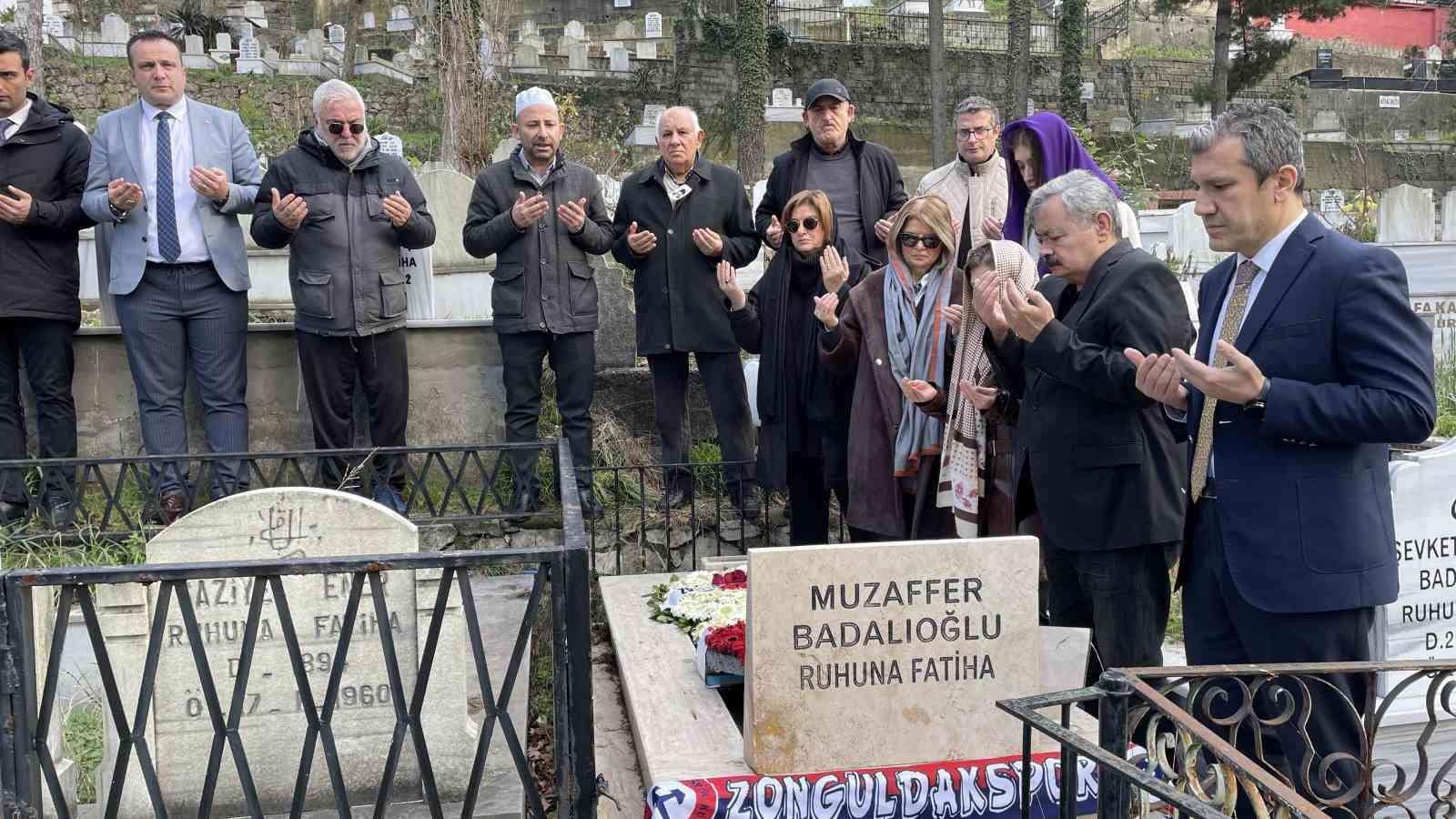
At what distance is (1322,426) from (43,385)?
5.17 m

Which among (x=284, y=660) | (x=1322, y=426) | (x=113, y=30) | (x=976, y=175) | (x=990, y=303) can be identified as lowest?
(x=284, y=660)

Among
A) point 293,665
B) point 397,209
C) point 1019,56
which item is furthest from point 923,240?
point 1019,56

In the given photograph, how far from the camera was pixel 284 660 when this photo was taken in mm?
3494

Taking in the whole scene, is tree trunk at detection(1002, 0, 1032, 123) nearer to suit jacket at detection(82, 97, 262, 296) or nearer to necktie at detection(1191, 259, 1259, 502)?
suit jacket at detection(82, 97, 262, 296)

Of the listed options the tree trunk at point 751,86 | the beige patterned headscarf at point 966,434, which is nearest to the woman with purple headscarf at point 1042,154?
the beige patterned headscarf at point 966,434

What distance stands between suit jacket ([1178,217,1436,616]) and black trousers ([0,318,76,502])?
190 inches

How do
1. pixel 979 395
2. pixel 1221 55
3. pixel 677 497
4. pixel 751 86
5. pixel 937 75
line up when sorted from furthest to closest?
pixel 1221 55 < pixel 937 75 < pixel 751 86 < pixel 677 497 < pixel 979 395

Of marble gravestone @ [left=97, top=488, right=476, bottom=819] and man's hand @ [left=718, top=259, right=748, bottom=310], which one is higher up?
man's hand @ [left=718, top=259, right=748, bottom=310]

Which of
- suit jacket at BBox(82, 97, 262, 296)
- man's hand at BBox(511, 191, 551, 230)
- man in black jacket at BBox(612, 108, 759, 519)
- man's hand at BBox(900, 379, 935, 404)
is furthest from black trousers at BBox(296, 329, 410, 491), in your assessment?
man's hand at BBox(900, 379, 935, 404)

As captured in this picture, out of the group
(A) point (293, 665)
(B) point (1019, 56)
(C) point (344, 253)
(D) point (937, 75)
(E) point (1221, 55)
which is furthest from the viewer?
(E) point (1221, 55)

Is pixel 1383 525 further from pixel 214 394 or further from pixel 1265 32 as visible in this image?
pixel 1265 32

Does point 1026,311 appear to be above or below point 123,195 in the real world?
below

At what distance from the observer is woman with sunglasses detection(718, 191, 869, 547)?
5.10 metres

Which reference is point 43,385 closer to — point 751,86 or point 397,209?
point 397,209
